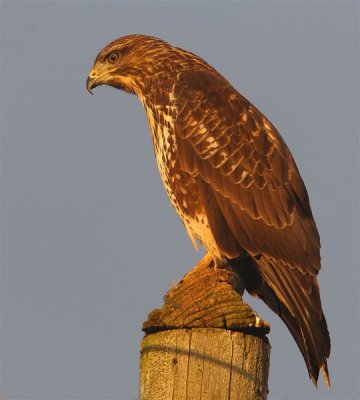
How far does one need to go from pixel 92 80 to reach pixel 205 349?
4294 mm

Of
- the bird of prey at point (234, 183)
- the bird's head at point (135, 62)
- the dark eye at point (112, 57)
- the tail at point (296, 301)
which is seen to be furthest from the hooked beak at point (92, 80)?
the tail at point (296, 301)

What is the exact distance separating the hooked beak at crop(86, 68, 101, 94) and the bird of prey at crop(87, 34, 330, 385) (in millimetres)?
745

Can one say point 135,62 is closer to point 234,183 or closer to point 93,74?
point 93,74

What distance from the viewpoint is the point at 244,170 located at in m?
6.48

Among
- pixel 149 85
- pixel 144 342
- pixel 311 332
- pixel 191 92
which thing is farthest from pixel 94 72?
pixel 144 342

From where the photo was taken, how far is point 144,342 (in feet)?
13.2

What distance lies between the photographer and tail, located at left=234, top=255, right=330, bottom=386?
17.0ft

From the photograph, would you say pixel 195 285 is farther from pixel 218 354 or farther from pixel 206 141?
pixel 206 141

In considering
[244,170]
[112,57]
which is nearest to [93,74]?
[112,57]

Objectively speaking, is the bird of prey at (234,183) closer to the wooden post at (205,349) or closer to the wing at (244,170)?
the wing at (244,170)

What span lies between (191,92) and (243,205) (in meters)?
1.01

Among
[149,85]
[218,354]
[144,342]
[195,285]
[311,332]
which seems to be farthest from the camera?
[149,85]

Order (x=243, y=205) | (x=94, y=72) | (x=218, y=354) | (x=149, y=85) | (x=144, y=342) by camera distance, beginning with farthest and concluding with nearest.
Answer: (x=94, y=72) < (x=149, y=85) < (x=243, y=205) < (x=144, y=342) < (x=218, y=354)

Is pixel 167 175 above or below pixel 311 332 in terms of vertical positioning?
above
